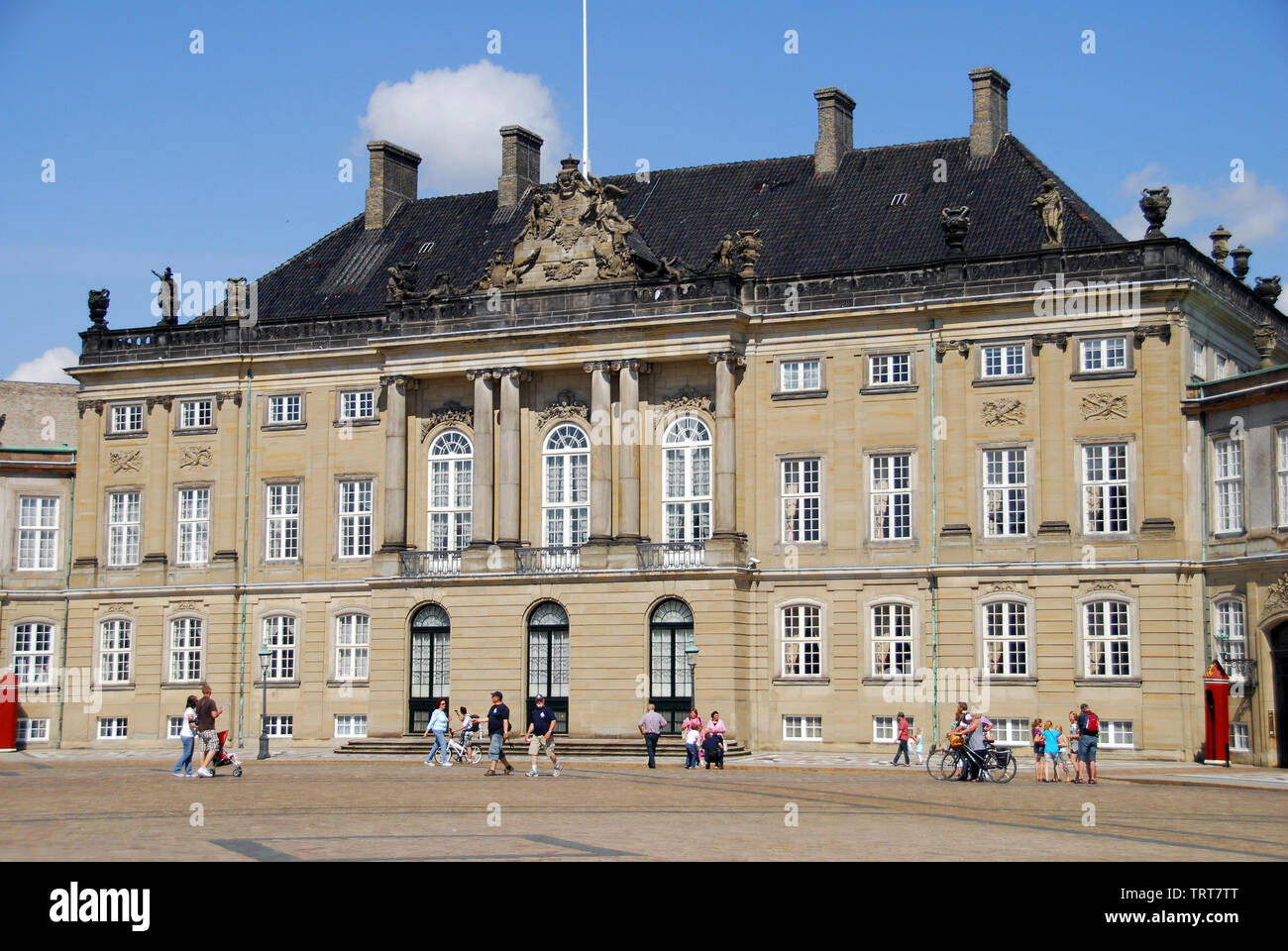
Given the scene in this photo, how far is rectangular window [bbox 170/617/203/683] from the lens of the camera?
57.6m

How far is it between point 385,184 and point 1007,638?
91.7 ft

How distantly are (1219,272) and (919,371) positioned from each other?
27.5 feet

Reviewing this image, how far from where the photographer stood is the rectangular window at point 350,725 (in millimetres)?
55438

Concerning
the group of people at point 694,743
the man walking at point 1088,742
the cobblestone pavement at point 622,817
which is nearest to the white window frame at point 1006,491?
the cobblestone pavement at point 622,817

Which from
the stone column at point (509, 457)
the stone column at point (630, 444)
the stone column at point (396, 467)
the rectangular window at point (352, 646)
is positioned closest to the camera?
the stone column at point (630, 444)

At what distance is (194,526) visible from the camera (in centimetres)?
5803

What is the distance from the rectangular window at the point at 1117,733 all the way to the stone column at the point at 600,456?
14526 millimetres

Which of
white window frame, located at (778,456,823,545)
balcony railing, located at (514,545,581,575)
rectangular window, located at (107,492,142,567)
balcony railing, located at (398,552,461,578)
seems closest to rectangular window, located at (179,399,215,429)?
rectangular window, located at (107,492,142,567)

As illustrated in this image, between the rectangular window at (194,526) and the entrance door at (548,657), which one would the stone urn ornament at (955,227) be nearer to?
the entrance door at (548,657)

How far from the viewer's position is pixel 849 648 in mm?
49969

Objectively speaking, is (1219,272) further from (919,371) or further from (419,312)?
(419,312)

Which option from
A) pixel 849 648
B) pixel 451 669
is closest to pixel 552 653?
pixel 451 669

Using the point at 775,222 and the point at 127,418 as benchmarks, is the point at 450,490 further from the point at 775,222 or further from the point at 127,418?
the point at 775,222

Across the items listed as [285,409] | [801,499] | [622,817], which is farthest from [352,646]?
[622,817]
